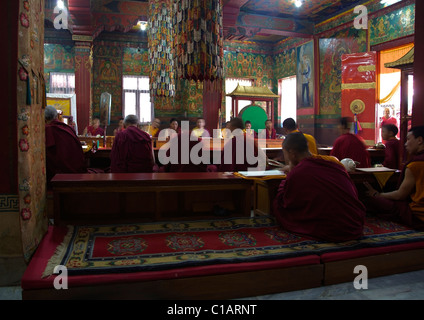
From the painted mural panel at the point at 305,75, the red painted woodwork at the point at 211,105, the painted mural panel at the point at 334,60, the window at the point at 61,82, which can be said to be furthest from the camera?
the window at the point at 61,82

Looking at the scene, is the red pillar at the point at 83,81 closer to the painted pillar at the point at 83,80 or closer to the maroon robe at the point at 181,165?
the painted pillar at the point at 83,80

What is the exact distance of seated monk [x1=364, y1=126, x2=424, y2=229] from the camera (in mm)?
3094

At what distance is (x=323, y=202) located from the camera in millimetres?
2680

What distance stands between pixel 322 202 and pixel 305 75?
9.58 metres

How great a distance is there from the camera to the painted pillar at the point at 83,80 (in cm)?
948

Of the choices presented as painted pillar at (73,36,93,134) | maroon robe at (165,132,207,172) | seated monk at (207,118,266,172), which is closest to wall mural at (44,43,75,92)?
painted pillar at (73,36,93,134)

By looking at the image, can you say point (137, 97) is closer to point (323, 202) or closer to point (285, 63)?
point (285, 63)

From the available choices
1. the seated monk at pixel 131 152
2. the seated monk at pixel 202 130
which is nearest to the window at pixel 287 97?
the seated monk at pixel 202 130

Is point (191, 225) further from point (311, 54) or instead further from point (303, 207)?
point (311, 54)

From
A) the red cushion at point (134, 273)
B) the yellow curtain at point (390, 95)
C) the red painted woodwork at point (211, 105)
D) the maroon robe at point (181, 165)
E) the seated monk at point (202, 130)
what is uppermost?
the yellow curtain at point (390, 95)

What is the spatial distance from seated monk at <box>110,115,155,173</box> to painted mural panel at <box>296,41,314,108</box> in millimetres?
7961

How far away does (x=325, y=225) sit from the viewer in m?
2.68

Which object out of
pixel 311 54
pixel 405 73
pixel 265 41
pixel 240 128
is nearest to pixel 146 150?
pixel 240 128

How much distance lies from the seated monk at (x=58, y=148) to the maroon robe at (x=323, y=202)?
105 inches
